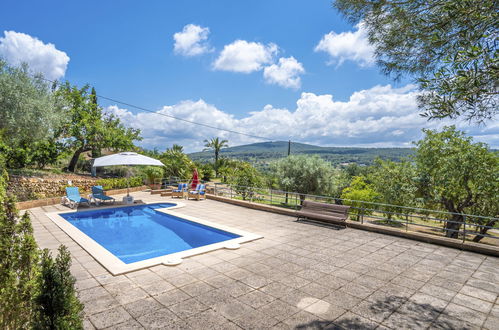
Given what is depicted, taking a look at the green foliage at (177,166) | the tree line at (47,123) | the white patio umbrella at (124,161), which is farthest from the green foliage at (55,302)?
the green foliage at (177,166)

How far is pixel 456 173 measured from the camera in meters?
11.8

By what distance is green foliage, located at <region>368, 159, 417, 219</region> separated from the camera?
14.3 meters

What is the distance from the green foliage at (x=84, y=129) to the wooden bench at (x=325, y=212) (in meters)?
17.3

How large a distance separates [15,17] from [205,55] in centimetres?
992

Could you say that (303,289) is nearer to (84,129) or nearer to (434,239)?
(434,239)

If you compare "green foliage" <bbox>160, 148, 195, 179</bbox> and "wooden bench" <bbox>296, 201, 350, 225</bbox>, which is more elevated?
→ "green foliage" <bbox>160, 148, 195, 179</bbox>

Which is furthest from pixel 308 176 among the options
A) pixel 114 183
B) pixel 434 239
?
pixel 434 239

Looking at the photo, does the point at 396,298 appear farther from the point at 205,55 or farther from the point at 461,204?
the point at 205,55

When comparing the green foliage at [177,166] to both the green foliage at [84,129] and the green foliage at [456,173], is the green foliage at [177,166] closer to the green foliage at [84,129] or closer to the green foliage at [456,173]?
the green foliage at [84,129]

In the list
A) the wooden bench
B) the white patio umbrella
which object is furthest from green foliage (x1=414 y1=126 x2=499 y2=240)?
the white patio umbrella

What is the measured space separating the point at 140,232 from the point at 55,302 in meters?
8.07

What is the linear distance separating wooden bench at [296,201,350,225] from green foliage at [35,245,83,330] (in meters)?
7.51

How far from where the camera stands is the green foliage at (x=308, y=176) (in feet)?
68.9

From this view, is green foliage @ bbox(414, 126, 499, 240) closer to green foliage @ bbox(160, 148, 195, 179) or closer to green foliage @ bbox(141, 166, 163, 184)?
green foliage @ bbox(141, 166, 163, 184)
